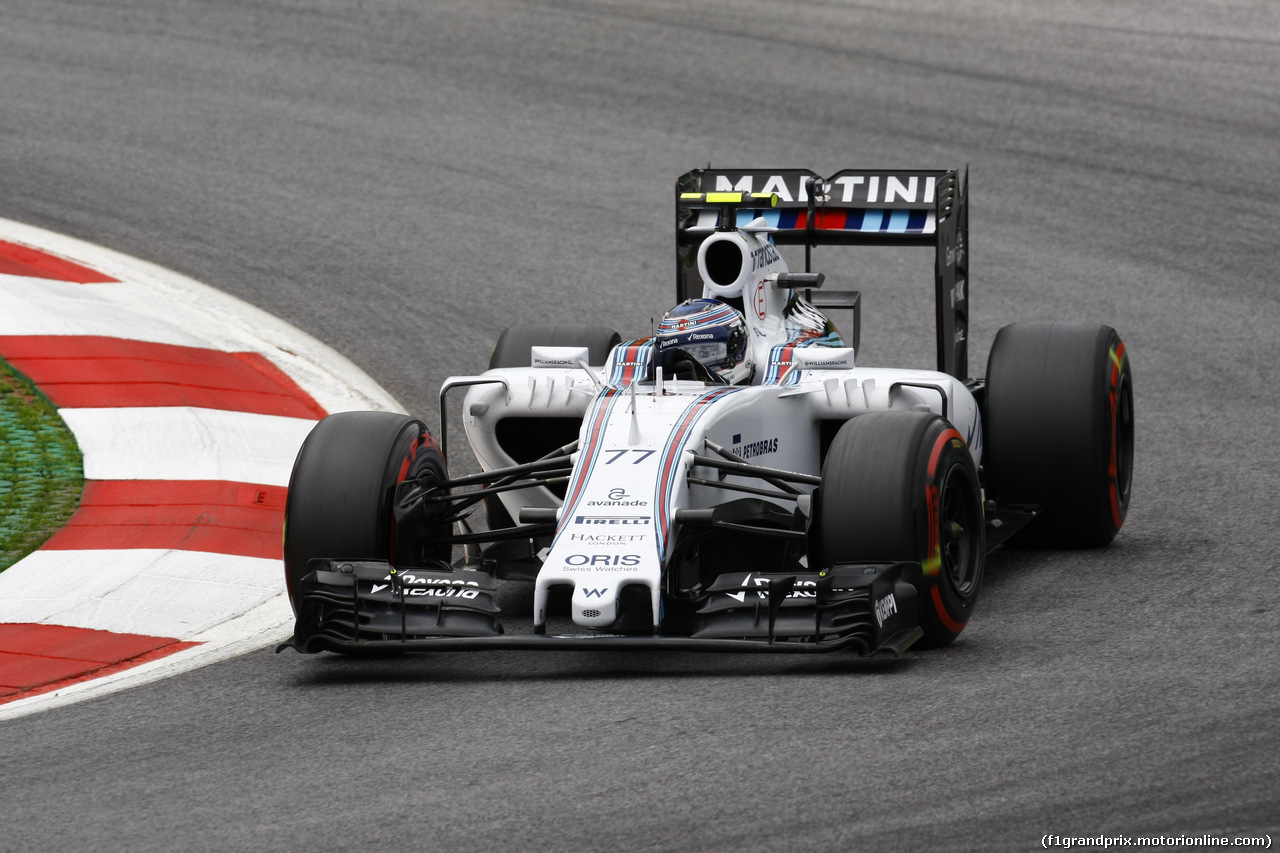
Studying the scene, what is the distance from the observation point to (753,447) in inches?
288

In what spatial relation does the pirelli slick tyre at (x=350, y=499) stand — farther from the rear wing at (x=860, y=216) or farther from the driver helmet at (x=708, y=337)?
the rear wing at (x=860, y=216)

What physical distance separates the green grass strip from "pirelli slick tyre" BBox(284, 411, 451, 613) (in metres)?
1.76

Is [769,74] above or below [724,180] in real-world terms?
above

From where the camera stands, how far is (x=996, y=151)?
609 inches

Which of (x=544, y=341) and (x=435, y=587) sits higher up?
(x=544, y=341)

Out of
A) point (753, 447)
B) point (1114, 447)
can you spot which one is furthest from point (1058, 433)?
point (753, 447)

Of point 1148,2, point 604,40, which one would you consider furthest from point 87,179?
point 1148,2

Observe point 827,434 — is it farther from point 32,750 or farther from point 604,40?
point 604,40

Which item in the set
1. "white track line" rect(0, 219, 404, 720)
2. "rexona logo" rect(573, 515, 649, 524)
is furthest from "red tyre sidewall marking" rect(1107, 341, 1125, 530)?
"white track line" rect(0, 219, 404, 720)

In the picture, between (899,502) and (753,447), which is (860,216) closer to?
(753,447)

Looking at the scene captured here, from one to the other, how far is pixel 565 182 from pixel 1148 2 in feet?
25.8

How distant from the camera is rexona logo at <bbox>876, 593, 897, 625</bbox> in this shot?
617cm

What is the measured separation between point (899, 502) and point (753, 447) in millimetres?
1042

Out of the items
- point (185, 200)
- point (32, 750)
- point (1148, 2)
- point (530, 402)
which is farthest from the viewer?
point (1148, 2)
